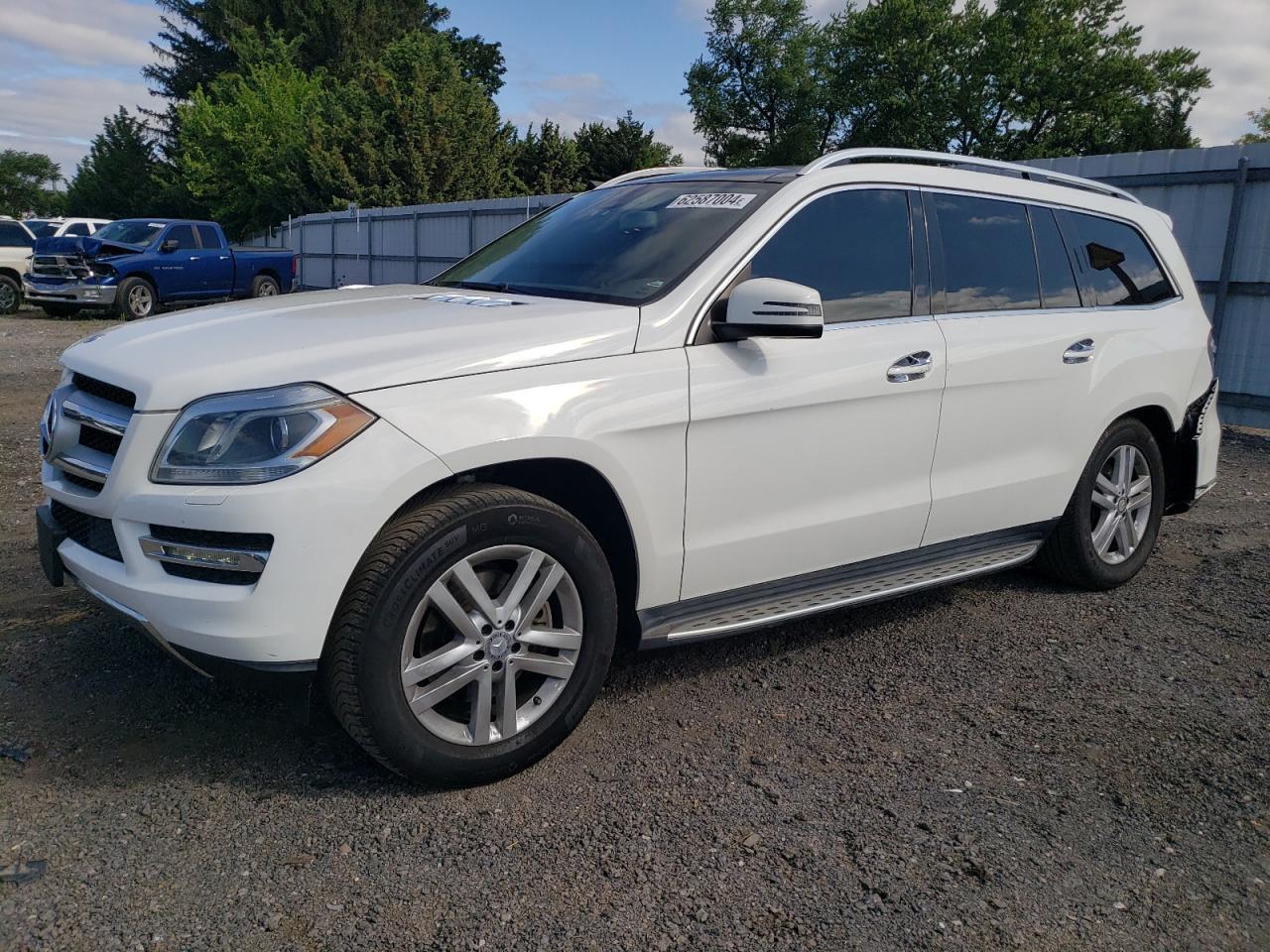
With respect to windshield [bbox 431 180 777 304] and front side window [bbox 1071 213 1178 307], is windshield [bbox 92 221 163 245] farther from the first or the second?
front side window [bbox 1071 213 1178 307]

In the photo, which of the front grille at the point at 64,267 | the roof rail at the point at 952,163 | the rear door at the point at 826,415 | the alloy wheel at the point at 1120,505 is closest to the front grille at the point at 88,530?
the rear door at the point at 826,415

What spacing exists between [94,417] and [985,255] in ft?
10.9

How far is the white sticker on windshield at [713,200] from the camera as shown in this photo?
3686 mm

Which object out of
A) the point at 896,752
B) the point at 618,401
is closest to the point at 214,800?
the point at 618,401

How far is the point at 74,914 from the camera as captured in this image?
243 centimetres

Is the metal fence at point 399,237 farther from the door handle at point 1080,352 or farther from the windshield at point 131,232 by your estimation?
the door handle at point 1080,352

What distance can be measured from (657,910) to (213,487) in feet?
5.00

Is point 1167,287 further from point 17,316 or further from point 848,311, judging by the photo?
point 17,316

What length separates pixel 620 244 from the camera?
3789mm

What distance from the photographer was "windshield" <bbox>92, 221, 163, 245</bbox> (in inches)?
787

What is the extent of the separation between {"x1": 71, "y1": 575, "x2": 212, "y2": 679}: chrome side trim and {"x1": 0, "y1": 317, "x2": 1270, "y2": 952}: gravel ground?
446mm

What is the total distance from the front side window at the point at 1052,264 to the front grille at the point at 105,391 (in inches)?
139

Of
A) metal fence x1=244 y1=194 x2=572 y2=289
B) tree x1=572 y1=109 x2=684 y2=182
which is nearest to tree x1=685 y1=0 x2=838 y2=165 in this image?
tree x1=572 y1=109 x2=684 y2=182

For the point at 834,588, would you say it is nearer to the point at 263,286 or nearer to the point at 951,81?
the point at 263,286
